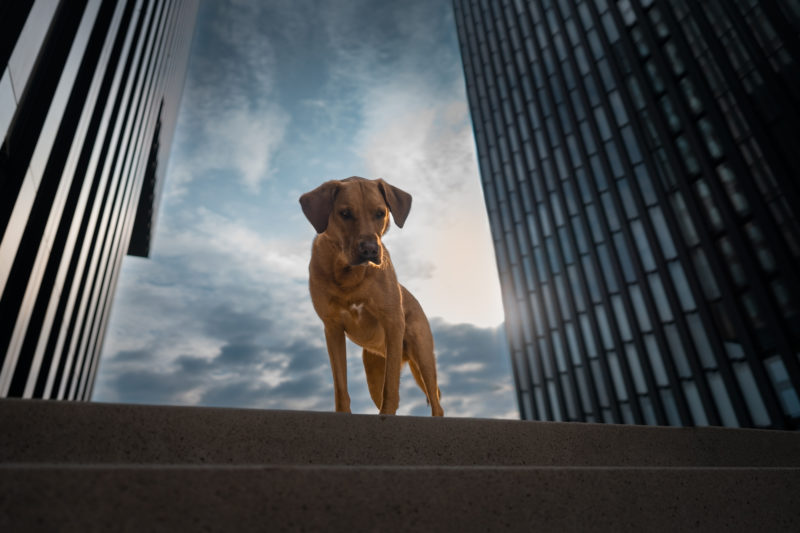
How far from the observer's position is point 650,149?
2161cm

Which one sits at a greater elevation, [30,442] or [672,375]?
[672,375]

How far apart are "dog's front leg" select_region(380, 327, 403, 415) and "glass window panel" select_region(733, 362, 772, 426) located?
1927 cm

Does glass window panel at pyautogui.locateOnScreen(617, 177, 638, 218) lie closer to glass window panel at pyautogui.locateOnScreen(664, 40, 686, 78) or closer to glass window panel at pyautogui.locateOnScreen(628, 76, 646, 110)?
glass window panel at pyautogui.locateOnScreen(628, 76, 646, 110)

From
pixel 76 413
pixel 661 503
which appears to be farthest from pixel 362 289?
pixel 661 503

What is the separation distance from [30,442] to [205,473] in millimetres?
910

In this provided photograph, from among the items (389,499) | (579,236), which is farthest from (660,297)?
(389,499)

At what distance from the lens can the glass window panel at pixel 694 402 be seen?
1831cm

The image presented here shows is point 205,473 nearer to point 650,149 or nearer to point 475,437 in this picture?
point 475,437

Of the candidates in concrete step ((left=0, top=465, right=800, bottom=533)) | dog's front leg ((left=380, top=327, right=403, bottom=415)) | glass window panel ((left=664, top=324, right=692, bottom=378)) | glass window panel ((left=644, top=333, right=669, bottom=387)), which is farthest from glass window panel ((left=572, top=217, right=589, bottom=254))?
concrete step ((left=0, top=465, right=800, bottom=533))

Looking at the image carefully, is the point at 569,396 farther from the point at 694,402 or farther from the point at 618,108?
the point at 618,108

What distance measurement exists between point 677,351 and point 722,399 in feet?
8.86

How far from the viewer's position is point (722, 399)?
57.6 feet

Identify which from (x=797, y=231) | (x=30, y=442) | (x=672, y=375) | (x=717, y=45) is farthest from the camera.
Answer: (x=672, y=375)

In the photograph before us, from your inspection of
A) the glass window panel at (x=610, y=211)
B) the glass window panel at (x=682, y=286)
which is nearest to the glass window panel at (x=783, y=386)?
the glass window panel at (x=682, y=286)
